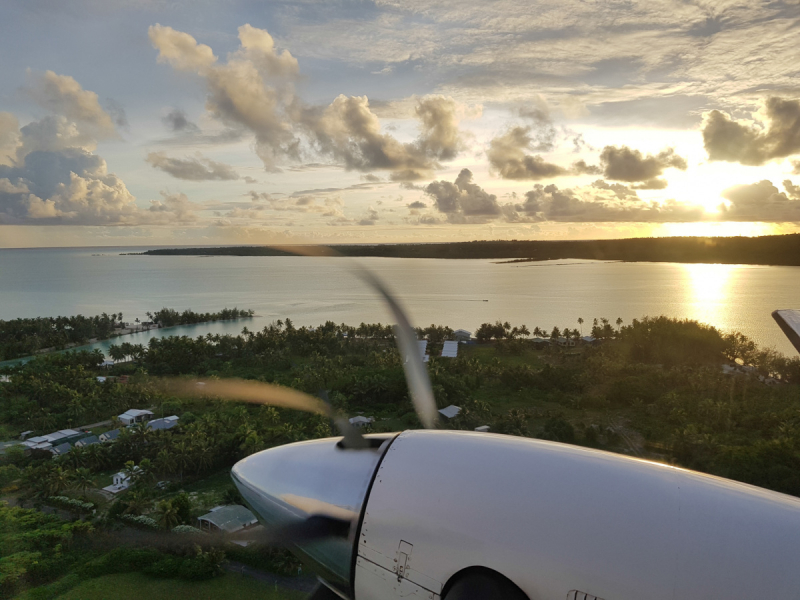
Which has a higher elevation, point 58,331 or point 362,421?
point 58,331

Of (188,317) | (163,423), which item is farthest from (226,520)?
(188,317)

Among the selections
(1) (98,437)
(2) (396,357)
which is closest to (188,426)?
(1) (98,437)

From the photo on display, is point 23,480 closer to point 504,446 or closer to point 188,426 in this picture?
point 188,426

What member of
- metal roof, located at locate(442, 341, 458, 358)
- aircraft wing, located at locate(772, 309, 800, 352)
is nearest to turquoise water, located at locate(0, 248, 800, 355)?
metal roof, located at locate(442, 341, 458, 358)

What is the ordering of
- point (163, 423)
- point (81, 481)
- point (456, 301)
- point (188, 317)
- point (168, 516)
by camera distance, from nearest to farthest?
point (168, 516), point (81, 481), point (163, 423), point (188, 317), point (456, 301)

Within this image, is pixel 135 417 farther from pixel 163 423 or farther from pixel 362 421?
pixel 362 421

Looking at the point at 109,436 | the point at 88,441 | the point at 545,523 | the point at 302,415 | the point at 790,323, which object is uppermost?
the point at 790,323

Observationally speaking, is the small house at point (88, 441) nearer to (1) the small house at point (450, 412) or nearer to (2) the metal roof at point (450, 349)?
(1) the small house at point (450, 412)
